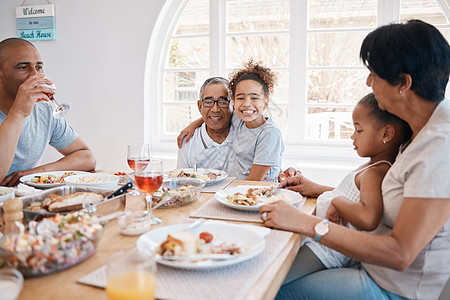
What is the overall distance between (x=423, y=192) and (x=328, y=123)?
97.0 inches

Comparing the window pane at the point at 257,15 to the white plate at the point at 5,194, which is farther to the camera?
the window pane at the point at 257,15

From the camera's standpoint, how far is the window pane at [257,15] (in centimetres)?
348

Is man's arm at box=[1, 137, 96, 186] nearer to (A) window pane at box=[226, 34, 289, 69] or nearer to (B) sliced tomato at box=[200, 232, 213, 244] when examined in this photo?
(B) sliced tomato at box=[200, 232, 213, 244]

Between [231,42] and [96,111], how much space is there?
58.4 inches

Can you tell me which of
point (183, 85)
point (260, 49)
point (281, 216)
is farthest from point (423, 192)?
point (183, 85)

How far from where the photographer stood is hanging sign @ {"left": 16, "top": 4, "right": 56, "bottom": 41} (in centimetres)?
388

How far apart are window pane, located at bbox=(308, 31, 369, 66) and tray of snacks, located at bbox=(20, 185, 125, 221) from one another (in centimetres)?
260

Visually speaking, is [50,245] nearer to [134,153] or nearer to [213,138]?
[134,153]

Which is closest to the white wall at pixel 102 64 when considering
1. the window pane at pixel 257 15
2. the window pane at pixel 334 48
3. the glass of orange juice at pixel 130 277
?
the window pane at pixel 257 15

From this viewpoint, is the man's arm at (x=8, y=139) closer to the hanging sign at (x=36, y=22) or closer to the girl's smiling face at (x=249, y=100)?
the girl's smiling face at (x=249, y=100)

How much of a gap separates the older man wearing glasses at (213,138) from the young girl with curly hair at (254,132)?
0.05m

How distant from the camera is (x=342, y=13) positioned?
10.9 feet

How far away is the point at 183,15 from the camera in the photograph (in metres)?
3.77

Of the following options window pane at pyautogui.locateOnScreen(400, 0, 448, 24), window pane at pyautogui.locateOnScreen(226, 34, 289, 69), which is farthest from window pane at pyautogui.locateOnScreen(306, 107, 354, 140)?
window pane at pyautogui.locateOnScreen(400, 0, 448, 24)
